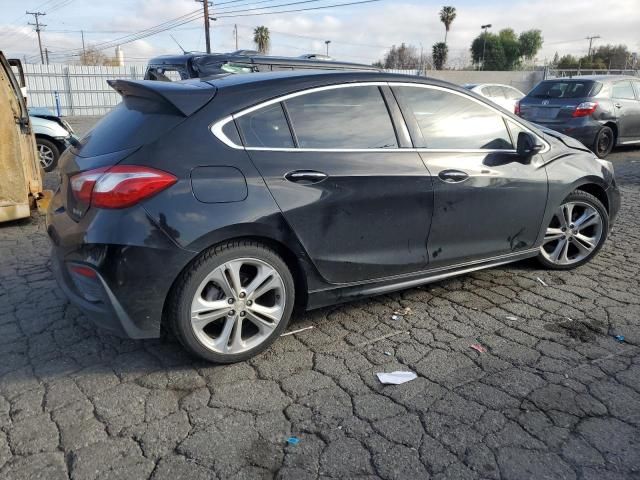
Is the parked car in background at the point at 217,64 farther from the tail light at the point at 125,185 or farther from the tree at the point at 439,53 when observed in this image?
the tree at the point at 439,53

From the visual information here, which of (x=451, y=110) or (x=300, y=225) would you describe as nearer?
(x=300, y=225)

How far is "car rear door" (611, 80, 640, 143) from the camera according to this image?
11000mm

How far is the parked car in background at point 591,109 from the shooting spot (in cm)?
1058

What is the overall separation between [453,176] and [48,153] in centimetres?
809

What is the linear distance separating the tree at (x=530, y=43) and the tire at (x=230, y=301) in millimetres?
78955

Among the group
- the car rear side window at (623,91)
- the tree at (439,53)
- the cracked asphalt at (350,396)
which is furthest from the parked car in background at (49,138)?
the tree at (439,53)

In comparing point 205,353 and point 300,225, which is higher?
point 300,225

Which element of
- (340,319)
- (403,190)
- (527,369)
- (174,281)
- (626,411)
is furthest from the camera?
(340,319)

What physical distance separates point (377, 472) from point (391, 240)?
1553 mm

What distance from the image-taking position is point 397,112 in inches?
137

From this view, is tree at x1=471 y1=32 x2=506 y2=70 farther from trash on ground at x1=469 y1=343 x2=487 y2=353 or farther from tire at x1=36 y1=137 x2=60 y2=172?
trash on ground at x1=469 y1=343 x2=487 y2=353

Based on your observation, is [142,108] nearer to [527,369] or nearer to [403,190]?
[403,190]

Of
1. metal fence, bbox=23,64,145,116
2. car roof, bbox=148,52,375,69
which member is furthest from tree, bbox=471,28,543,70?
car roof, bbox=148,52,375,69

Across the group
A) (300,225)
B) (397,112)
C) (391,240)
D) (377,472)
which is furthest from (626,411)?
(397,112)
